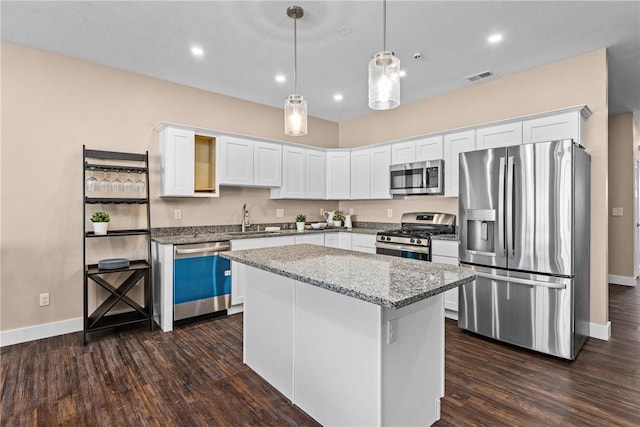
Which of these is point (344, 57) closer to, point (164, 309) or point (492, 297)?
point (492, 297)

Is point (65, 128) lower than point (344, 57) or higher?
lower

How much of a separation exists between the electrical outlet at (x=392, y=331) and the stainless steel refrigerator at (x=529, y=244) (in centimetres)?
197

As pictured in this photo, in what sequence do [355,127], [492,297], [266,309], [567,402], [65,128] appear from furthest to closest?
[355,127]
[65,128]
[492,297]
[266,309]
[567,402]

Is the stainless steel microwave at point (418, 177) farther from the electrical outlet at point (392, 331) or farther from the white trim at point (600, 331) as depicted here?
the electrical outlet at point (392, 331)

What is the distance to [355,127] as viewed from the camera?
5.85 metres

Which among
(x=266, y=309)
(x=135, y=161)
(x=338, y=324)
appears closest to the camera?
(x=338, y=324)

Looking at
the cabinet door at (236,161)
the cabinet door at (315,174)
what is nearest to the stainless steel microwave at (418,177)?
the cabinet door at (315,174)

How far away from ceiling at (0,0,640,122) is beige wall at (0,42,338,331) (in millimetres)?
215

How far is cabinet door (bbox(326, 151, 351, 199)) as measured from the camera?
540 centimetres

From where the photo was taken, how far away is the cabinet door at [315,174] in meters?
5.18

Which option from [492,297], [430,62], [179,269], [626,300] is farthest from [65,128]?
[626,300]

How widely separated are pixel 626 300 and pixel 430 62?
4.23 metres

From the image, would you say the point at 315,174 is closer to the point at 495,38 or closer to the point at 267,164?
the point at 267,164

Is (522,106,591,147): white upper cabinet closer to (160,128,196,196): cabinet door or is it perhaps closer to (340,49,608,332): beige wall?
(340,49,608,332): beige wall
